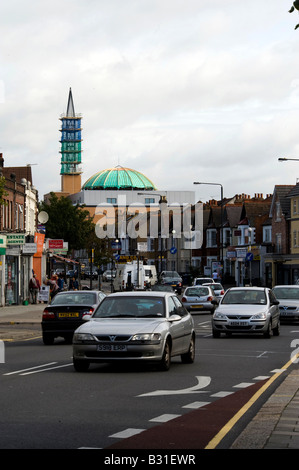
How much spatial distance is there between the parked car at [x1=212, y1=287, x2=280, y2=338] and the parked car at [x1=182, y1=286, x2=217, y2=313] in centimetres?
1598

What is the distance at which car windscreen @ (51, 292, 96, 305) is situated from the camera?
2598cm

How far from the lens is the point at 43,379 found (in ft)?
52.4

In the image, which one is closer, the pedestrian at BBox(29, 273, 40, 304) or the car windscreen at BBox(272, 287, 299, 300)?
the car windscreen at BBox(272, 287, 299, 300)

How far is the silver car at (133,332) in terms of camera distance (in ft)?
55.1

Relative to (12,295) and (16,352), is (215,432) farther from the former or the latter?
(12,295)

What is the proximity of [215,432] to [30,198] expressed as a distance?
60.5 meters

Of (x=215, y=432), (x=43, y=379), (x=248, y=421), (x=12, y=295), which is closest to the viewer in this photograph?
(x=215, y=432)

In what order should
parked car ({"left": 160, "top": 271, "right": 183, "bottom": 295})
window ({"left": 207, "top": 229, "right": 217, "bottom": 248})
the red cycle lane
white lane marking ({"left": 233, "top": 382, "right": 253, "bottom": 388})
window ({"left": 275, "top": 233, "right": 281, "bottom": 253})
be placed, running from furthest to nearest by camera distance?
window ({"left": 207, "top": 229, "right": 217, "bottom": 248}) < window ({"left": 275, "top": 233, "right": 281, "bottom": 253}) < parked car ({"left": 160, "top": 271, "right": 183, "bottom": 295}) < white lane marking ({"left": 233, "top": 382, "right": 253, "bottom": 388}) < the red cycle lane

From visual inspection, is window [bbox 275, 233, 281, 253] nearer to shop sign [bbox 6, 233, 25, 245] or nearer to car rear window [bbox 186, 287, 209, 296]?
shop sign [bbox 6, 233, 25, 245]

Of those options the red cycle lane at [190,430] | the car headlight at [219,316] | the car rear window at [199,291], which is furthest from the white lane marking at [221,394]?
the car rear window at [199,291]

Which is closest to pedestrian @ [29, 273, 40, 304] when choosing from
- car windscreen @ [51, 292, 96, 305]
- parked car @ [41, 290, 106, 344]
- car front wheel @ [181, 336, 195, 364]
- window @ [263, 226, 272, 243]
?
car windscreen @ [51, 292, 96, 305]
